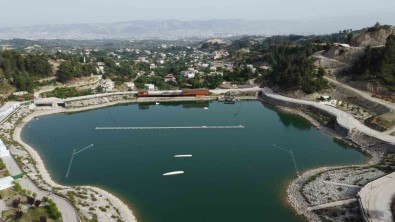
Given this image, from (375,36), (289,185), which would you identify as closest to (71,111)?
(289,185)

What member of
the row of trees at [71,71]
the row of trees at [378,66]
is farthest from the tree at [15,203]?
the row of trees at [378,66]

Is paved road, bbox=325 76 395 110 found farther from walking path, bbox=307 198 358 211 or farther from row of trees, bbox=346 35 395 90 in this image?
walking path, bbox=307 198 358 211

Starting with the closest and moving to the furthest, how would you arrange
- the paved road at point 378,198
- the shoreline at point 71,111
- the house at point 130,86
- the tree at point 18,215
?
the tree at point 18,215 < the paved road at point 378,198 < the shoreline at point 71,111 < the house at point 130,86

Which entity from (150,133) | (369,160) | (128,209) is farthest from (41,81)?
(369,160)

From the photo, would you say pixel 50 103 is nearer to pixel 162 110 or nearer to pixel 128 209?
pixel 162 110

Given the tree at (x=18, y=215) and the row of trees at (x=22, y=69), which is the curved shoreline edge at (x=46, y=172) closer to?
the tree at (x=18, y=215)

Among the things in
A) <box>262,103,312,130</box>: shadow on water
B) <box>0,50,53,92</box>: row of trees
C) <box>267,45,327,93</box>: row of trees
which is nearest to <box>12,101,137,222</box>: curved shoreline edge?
<box>0,50,53,92</box>: row of trees

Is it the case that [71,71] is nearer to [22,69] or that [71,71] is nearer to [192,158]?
Answer: [22,69]
